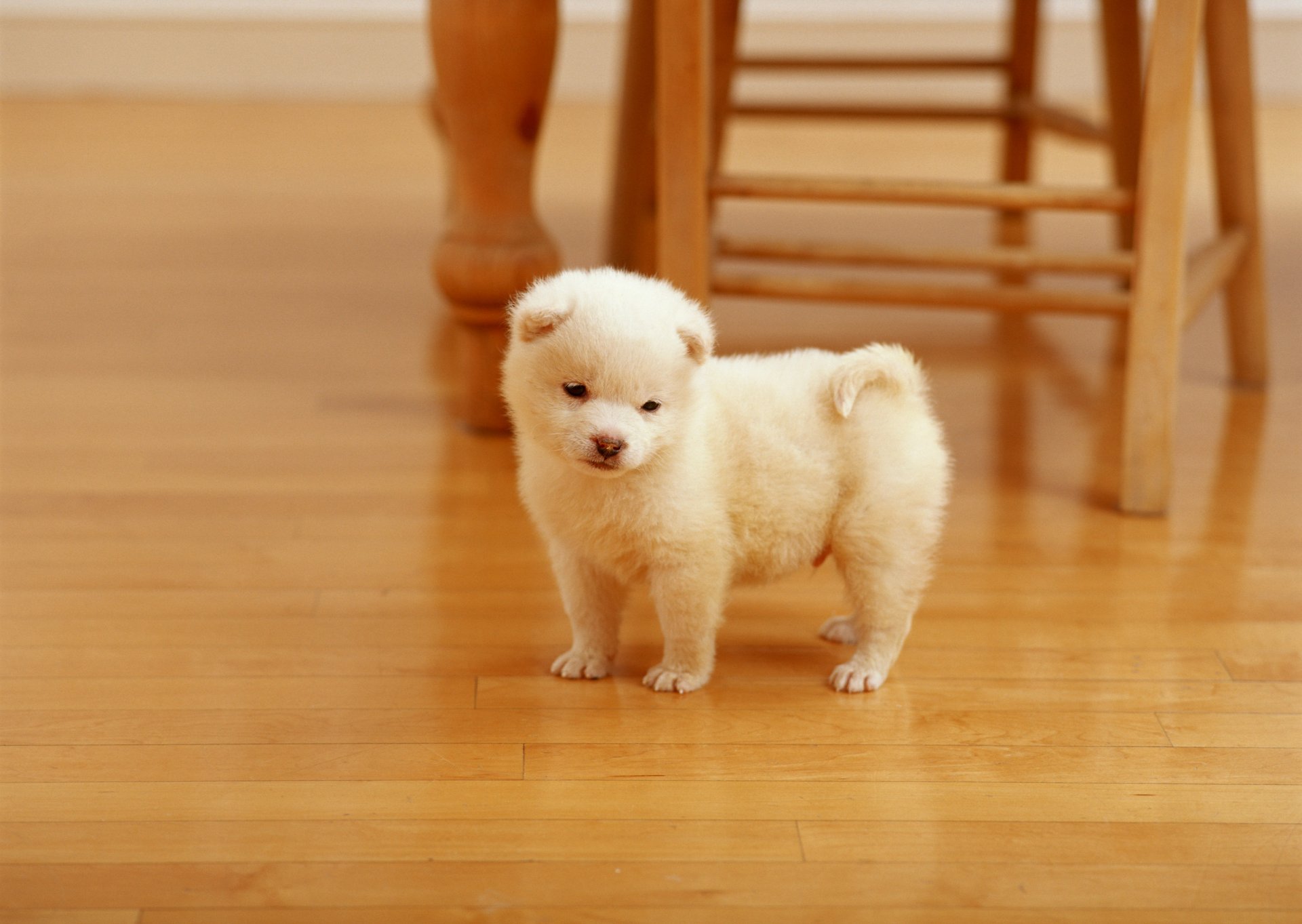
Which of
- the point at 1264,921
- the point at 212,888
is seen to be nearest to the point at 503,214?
the point at 212,888

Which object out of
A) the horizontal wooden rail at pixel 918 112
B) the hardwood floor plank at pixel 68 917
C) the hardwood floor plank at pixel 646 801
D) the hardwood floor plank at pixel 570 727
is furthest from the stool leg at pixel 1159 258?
the hardwood floor plank at pixel 68 917

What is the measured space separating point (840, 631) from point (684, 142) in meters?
0.61

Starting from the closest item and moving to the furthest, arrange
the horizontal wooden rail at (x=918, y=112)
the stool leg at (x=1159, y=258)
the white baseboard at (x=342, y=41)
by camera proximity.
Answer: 1. the stool leg at (x=1159, y=258)
2. the horizontal wooden rail at (x=918, y=112)
3. the white baseboard at (x=342, y=41)

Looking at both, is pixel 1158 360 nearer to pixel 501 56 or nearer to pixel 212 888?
pixel 501 56

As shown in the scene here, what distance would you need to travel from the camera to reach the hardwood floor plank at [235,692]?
1235 mm

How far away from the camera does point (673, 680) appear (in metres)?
1.27

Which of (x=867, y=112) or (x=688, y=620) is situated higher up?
(x=867, y=112)

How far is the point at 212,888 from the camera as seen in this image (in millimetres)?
978

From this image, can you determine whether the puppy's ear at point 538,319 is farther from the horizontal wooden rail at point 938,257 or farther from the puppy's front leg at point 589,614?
the horizontal wooden rail at point 938,257

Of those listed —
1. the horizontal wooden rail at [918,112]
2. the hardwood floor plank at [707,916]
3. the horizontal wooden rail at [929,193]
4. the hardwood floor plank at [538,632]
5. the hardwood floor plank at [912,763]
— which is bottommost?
the hardwood floor plank at [707,916]

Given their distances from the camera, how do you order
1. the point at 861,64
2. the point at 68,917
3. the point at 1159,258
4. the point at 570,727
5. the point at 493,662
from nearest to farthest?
the point at 68,917, the point at 570,727, the point at 493,662, the point at 1159,258, the point at 861,64

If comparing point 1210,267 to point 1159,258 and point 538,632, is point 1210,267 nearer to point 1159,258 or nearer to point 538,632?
point 1159,258

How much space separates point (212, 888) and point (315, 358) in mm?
1396

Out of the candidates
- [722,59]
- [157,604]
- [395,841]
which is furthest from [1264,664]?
[722,59]
